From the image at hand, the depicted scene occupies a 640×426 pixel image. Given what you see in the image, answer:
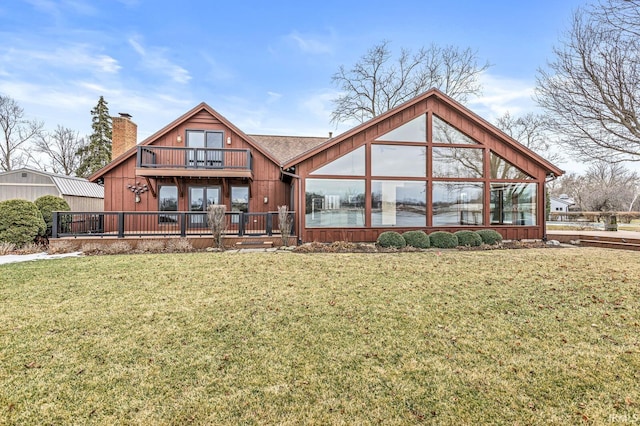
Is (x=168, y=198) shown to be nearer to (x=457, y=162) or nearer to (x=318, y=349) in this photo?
(x=318, y=349)

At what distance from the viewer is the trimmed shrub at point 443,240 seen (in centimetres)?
1084

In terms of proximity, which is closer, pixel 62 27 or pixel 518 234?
pixel 518 234

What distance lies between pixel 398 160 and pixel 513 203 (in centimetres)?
540

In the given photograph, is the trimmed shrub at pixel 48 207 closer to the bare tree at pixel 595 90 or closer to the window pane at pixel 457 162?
the window pane at pixel 457 162

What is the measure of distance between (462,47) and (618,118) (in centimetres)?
1309

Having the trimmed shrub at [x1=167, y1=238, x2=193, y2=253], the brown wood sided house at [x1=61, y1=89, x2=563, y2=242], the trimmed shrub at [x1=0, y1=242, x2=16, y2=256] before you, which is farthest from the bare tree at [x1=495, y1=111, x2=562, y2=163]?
the trimmed shrub at [x1=0, y1=242, x2=16, y2=256]

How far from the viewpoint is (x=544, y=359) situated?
3182mm

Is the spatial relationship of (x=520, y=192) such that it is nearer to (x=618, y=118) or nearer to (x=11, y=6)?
(x=618, y=118)

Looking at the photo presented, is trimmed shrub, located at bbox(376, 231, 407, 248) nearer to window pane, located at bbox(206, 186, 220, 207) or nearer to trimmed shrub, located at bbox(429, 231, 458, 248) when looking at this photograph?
trimmed shrub, located at bbox(429, 231, 458, 248)

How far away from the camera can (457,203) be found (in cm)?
1225

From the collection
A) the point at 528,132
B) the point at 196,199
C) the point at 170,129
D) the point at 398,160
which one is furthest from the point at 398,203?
the point at 528,132

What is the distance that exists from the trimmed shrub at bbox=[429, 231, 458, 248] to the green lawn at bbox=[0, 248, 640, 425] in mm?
4318

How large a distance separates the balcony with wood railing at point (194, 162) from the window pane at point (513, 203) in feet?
34.8

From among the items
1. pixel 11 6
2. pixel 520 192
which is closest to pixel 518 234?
pixel 520 192
